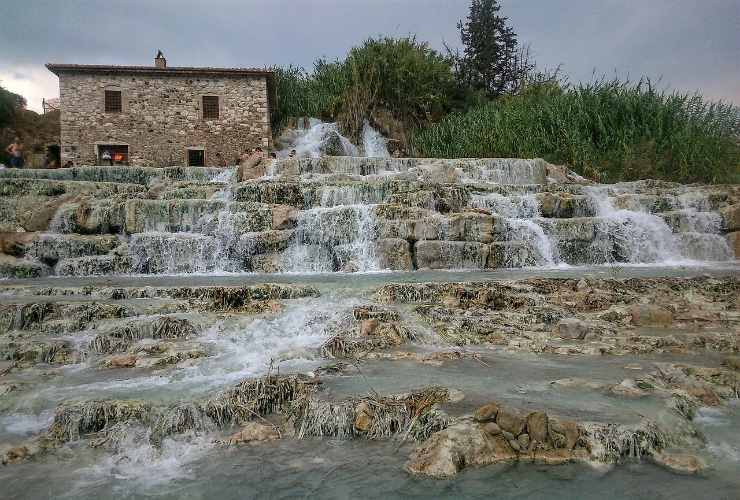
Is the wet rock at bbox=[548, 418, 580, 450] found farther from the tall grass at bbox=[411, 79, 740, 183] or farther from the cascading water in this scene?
the tall grass at bbox=[411, 79, 740, 183]

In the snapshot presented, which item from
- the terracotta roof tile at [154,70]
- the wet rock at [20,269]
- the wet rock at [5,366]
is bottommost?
the wet rock at [5,366]

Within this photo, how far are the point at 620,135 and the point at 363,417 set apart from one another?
621 inches

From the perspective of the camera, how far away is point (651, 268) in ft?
30.7

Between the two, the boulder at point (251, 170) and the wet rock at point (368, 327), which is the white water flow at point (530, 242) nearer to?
the wet rock at point (368, 327)

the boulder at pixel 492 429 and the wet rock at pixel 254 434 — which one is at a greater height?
the boulder at pixel 492 429

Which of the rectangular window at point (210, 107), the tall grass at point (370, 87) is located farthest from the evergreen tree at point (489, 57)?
the rectangular window at point (210, 107)

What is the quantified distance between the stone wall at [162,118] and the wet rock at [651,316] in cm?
1693

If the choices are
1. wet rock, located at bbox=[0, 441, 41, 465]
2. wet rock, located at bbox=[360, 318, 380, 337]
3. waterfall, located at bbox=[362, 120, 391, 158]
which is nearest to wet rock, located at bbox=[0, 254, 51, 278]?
wet rock, located at bbox=[360, 318, 380, 337]

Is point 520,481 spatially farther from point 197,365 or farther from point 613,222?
point 613,222

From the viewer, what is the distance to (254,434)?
11.3 feet

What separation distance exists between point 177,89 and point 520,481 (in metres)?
20.3

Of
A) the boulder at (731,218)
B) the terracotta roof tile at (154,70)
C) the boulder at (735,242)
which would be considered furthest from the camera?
the terracotta roof tile at (154,70)

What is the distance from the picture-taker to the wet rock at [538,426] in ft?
10.1

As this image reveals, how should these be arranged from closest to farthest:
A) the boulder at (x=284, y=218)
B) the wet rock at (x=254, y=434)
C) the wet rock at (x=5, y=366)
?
the wet rock at (x=254, y=434) < the wet rock at (x=5, y=366) < the boulder at (x=284, y=218)
